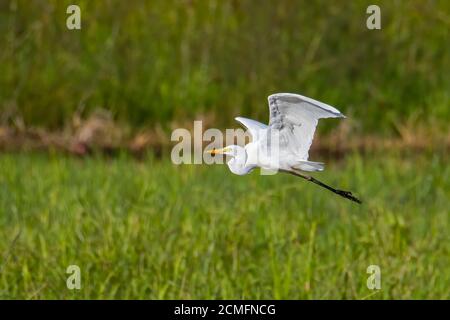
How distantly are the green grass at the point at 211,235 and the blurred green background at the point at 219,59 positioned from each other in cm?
172

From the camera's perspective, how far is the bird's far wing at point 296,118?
2.73 m

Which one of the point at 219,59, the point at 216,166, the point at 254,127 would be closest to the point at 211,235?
the point at 216,166

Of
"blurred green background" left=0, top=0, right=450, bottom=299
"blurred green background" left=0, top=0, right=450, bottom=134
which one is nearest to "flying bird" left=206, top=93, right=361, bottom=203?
"blurred green background" left=0, top=0, right=450, bottom=299

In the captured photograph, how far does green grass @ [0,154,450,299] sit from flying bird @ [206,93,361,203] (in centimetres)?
283

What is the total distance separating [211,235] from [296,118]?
12.6ft

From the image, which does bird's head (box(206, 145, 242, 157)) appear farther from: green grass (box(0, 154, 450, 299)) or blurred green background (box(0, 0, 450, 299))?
blurred green background (box(0, 0, 450, 299))

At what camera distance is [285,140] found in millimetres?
2758

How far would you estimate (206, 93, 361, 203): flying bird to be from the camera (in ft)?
8.91

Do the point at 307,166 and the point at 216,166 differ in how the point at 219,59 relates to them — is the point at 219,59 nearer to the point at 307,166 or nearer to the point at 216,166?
the point at 216,166

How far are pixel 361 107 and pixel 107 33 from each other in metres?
2.13

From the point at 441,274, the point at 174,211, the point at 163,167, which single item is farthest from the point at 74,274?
the point at 163,167

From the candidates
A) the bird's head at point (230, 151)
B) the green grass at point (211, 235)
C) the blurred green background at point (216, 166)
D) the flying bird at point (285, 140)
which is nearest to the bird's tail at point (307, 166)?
the flying bird at point (285, 140)

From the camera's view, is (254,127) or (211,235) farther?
(211,235)

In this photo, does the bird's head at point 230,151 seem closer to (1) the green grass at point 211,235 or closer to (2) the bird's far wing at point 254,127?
(2) the bird's far wing at point 254,127
